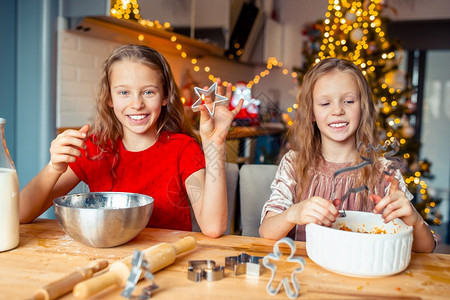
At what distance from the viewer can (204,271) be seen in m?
0.80

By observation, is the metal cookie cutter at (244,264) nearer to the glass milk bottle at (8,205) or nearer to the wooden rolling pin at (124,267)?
the wooden rolling pin at (124,267)

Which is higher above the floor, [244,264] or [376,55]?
[376,55]

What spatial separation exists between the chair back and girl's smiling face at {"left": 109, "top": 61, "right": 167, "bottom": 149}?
0.35m

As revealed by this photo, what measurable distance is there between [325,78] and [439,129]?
4.10 meters

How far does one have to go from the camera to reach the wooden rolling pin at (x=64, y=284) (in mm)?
681

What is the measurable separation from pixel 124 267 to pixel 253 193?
2.49ft

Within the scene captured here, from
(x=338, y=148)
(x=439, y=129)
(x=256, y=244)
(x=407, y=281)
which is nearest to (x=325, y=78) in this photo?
(x=338, y=148)

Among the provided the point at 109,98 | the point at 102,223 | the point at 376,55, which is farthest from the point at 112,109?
the point at 376,55

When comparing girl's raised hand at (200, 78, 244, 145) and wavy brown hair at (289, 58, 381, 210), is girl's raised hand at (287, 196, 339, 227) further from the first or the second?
wavy brown hair at (289, 58, 381, 210)

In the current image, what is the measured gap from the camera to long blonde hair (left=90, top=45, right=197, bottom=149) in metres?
1.41

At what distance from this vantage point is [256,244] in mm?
1036

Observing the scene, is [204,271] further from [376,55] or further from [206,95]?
[376,55]

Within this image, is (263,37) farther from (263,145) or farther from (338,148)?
(338,148)

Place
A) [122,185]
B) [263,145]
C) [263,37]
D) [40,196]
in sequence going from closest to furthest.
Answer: [40,196] < [122,185] < [263,145] < [263,37]
